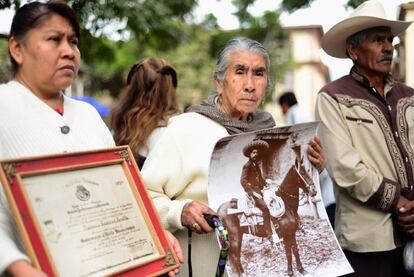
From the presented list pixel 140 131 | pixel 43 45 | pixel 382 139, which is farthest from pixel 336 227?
pixel 43 45

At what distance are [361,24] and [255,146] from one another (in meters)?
1.35

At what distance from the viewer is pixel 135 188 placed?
1.96m

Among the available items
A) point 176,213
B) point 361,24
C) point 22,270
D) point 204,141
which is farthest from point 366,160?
point 22,270

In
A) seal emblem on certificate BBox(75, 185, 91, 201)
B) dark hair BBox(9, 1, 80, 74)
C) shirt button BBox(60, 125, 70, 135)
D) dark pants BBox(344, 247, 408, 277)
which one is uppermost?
dark hair BBox(9, 1, 80, 74)

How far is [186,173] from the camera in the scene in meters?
2.46

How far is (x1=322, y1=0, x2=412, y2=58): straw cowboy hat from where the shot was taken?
3.25 m

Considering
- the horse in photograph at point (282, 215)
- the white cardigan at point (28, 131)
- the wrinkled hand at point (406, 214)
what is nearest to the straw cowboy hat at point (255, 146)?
the horse in photograph at point (282, 215)

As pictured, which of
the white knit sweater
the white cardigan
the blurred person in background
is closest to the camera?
the white cardigan

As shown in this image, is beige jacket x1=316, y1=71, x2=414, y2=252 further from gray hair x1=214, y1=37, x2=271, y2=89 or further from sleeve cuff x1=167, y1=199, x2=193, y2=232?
sleeve cuff x1=167, y1=199, x2=193, y2=232

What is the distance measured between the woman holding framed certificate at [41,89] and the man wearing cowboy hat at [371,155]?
1.37 m

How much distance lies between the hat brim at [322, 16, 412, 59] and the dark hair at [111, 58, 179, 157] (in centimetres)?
114

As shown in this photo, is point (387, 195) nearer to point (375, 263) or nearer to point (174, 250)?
point (375, 263)

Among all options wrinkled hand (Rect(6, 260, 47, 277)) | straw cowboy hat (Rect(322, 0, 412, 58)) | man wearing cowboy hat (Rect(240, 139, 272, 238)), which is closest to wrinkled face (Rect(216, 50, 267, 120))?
man wearing cowboy hat (Rect(240, 139, 272, 238))

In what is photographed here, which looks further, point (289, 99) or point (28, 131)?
point (289, 99)
